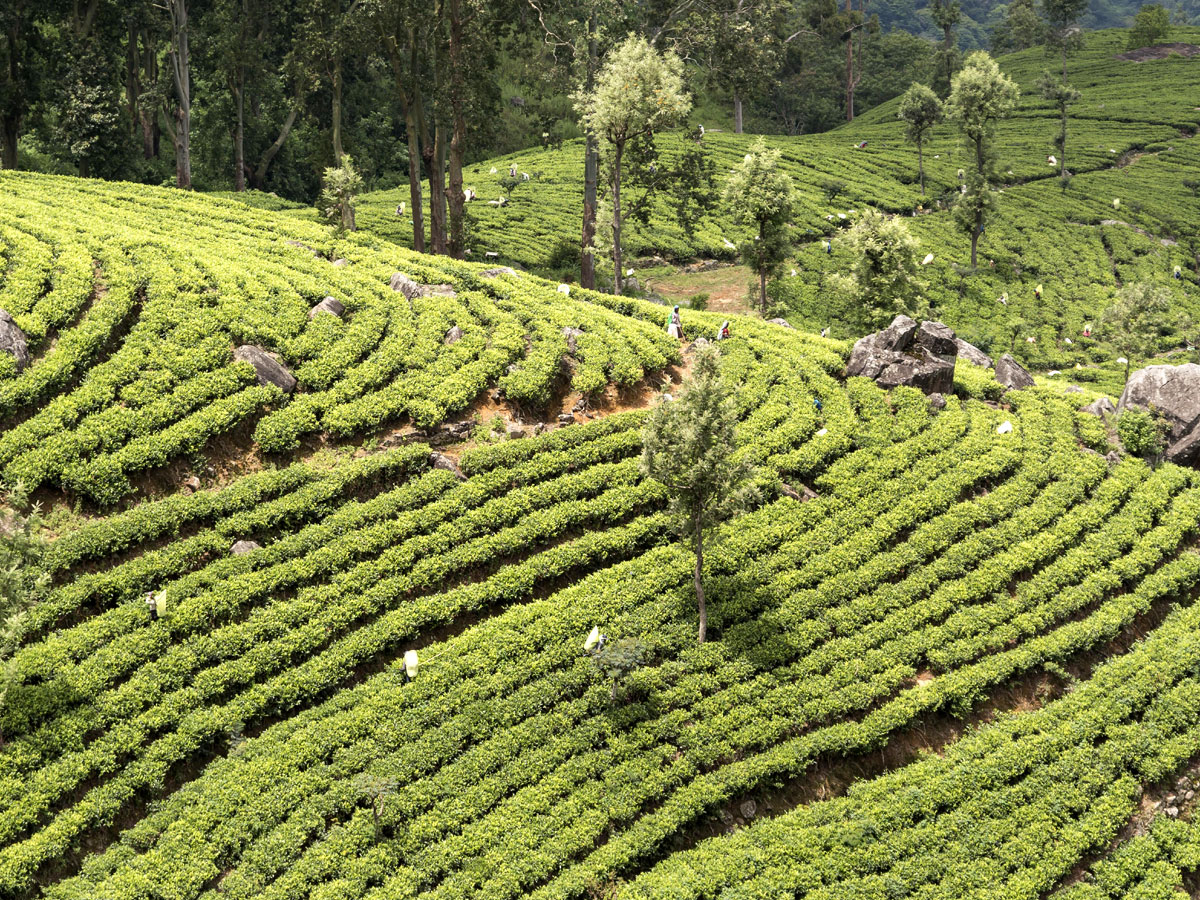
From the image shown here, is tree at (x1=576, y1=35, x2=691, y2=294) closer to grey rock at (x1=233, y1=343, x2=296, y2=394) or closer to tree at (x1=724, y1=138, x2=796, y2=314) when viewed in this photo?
tree at (x1=724, y1=138, x2=796, y2=314)

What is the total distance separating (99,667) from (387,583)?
20.0 ft

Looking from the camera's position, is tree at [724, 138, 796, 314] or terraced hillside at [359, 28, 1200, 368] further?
terraced hillside at [359, 28, 1200, 368]

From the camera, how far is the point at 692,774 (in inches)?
782

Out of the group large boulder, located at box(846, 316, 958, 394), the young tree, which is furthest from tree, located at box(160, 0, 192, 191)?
large boulder, located at box(846, 316, 958, 394)

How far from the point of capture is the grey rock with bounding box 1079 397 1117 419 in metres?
31.9

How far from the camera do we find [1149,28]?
11819cm

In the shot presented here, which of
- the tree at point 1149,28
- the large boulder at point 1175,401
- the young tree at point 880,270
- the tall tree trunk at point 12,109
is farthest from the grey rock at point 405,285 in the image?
the tree at point 1149,28

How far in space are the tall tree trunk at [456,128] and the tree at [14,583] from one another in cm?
2293

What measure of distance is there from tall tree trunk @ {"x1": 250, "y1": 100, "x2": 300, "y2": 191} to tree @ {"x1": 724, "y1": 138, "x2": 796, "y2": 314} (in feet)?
116

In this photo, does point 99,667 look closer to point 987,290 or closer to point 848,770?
point 848,770

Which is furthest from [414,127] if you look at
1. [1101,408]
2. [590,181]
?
[1101,408]

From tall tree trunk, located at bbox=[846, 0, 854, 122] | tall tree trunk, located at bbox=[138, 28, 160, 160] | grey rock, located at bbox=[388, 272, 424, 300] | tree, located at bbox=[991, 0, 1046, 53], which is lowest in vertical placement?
grey rock, located at bbox=[388, 272, 424, 300]

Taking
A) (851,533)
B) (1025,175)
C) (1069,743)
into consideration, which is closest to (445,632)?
(851,533)

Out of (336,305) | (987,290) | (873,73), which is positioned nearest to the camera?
(336,305)
